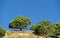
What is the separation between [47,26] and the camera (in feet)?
307

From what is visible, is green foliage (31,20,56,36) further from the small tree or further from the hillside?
the small tree

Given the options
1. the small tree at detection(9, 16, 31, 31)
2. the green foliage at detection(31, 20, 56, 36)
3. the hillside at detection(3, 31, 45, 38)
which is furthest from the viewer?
the small tree at detection(9, 16, 31, 31)

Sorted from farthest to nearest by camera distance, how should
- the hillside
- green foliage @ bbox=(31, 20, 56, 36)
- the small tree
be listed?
the small tree → the hillside → green foliage @ bbox=(31, 20, 56, 36)

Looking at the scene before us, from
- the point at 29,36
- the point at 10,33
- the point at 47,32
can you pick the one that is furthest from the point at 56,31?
the point at 10,33

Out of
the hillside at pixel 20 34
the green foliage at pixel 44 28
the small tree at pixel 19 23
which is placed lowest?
the hillside at pixel 20 34

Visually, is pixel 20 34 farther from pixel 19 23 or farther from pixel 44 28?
pixel 44 28

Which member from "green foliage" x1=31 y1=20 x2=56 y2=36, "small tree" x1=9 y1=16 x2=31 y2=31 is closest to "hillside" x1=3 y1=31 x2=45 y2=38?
"green foliage" x1=31 y1=20 x2=56 y2=36

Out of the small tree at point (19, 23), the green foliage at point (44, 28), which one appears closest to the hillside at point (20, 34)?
the green foliage at point (44, 28)

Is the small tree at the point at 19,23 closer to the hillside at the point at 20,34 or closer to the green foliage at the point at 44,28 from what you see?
the hillside at the point at 20,34

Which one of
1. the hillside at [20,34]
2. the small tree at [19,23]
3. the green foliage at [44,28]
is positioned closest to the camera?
the green foliage at [44,28]

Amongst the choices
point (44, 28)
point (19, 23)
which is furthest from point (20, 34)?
point (44, 28)

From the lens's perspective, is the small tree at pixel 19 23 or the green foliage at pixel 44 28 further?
the small tree at pixel 19 23

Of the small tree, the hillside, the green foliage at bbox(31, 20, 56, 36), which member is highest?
the small tree

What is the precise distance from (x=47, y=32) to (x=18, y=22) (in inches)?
540
